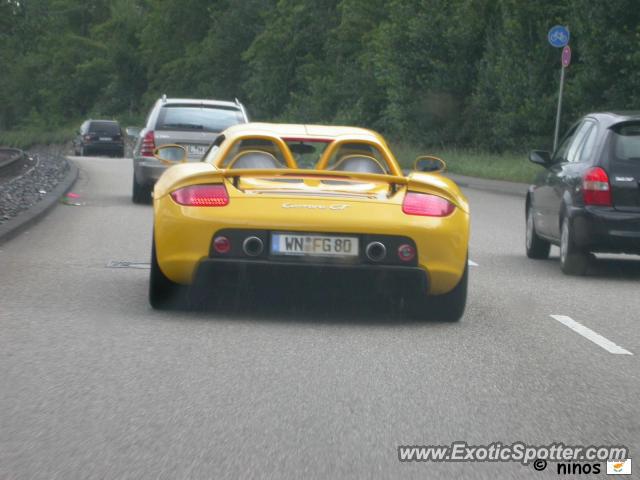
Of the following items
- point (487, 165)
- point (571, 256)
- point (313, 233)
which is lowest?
point (487, 165)

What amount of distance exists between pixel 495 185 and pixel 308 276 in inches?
920

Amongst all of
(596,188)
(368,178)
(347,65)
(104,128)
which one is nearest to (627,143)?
(596,188)

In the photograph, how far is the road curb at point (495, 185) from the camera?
29766mm

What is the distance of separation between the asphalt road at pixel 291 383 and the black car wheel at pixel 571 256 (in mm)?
1152

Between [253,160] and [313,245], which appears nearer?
[313,245]

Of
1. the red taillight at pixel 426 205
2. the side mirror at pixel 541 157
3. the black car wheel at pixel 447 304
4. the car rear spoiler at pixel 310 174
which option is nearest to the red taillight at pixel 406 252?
the red taillight at pixel 426 205

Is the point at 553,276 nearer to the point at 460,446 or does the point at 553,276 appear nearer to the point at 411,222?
the point at 411,222

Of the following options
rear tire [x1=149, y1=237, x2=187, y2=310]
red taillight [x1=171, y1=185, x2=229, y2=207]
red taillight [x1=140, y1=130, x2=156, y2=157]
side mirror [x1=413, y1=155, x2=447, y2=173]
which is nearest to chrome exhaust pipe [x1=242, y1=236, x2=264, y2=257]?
red taillight [x1=171, y1=185, x2=229, y2=207]

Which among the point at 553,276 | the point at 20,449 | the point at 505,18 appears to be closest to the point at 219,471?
the point at 20,449

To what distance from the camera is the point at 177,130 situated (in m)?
20.8

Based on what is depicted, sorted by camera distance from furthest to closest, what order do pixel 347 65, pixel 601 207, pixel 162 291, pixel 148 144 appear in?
pixel 347 65 < pixel 148 144 < pixel 601 207 < pixel 162 291

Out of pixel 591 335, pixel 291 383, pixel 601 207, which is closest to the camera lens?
pixel 291 383

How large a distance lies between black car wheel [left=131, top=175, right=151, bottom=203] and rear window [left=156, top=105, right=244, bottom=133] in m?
0.96

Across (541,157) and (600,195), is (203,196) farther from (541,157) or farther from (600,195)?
(541,157)
